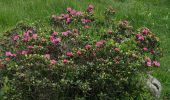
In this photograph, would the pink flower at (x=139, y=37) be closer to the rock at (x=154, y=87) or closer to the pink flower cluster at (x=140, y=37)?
the pink flower cluster at (x=140, y=37)

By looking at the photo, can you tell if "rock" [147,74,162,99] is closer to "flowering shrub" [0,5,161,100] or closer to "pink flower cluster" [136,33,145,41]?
"flowering shrub" [0,5,161,100]

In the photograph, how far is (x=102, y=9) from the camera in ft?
40.0

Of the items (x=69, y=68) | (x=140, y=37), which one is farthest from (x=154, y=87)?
(x=69, y=68)

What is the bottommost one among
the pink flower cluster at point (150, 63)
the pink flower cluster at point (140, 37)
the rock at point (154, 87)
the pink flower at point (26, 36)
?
the rock at point (154, 87)

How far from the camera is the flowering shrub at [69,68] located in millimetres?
6773

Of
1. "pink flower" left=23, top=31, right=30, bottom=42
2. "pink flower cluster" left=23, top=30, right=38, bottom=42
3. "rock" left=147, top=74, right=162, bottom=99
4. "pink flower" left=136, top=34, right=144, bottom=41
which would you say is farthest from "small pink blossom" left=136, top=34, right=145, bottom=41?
"pink flower" left=23, top=31, right=30, bottom=42

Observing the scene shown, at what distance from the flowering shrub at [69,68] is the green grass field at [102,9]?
232cm

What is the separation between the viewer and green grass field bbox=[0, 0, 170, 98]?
10.9 meters

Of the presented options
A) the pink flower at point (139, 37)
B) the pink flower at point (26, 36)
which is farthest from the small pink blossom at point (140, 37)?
the pink flower at point (26, 36)

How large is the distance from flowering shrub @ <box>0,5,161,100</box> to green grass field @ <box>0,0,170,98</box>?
2.32 m

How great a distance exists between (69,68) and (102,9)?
5.50m

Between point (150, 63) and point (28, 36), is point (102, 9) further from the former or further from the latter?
point (150, 63)

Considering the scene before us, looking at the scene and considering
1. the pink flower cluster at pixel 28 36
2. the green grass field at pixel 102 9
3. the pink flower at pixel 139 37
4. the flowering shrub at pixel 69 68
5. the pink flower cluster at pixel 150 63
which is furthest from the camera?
the green grass field at pixel 102 9

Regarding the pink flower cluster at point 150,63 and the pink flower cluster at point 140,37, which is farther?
the pink flower cluster at point 140,37
